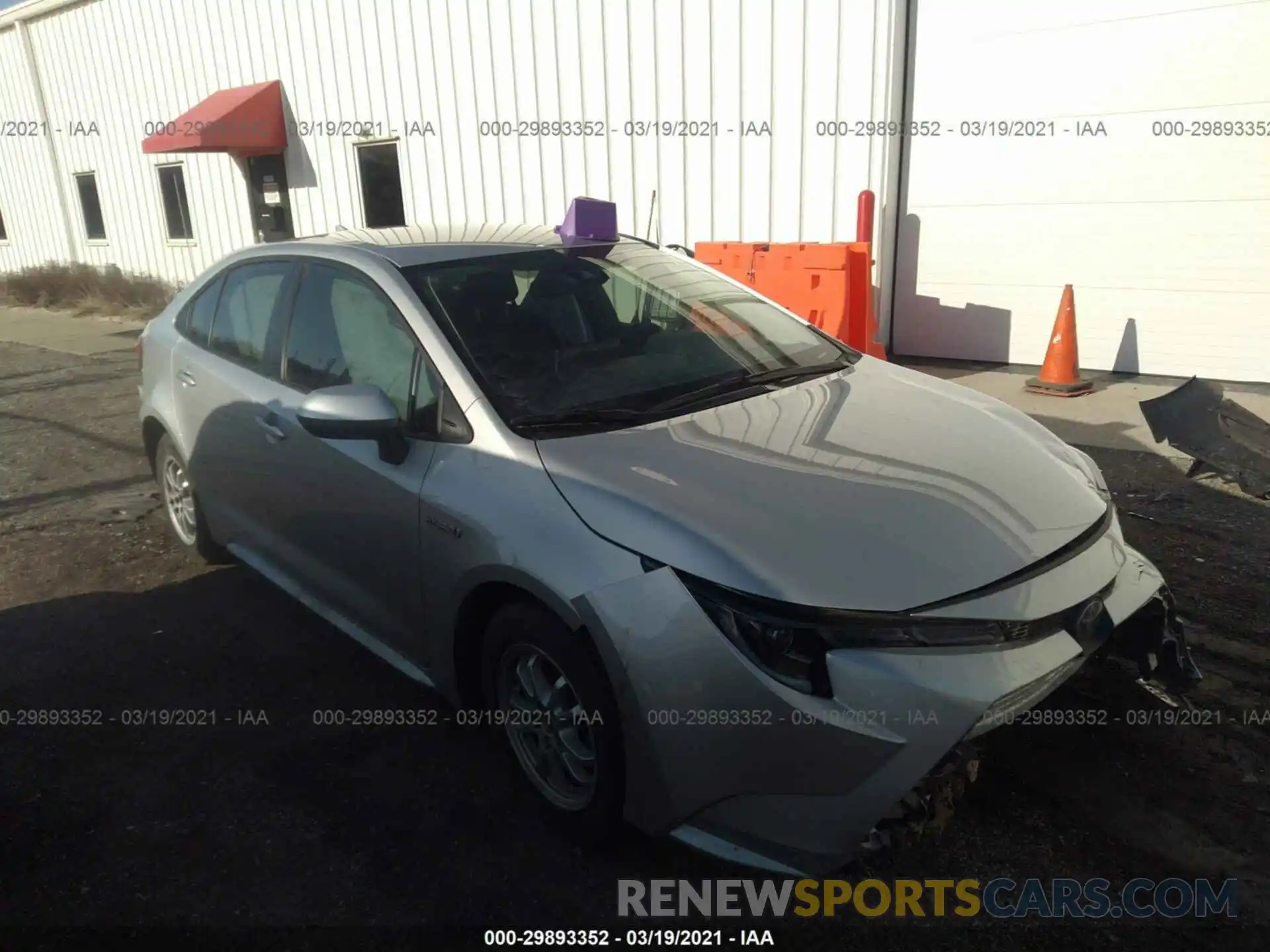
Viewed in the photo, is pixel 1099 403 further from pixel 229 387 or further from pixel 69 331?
pixel 69 331

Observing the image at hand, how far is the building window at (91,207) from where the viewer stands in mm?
16703

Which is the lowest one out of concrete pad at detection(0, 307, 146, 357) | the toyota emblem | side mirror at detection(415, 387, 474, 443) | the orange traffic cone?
concrete pad at detection(0, 307, 146, 357)

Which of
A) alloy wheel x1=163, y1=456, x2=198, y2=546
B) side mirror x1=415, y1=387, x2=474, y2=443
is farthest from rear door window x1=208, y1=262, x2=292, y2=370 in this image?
side mirror x1=415, y1=387, x2=474, y2=443

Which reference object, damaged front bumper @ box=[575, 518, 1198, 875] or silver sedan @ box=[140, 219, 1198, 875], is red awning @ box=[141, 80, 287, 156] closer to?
silver sedan @ box=[140, 219, 1198, 875]

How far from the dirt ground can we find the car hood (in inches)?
18.7

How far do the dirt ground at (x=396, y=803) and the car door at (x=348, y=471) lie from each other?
45 cm

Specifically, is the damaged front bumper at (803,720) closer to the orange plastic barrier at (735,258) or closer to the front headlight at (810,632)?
the front headlight at (810,632)

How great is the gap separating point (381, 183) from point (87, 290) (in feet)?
25.1

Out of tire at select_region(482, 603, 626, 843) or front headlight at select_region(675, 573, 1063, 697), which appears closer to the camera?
front headlight at select_region(675, 573, 1063, 697)

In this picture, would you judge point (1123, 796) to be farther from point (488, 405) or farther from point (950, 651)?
point (488, 405)

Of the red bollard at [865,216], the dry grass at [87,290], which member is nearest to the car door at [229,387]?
the red bollard at [865,216]

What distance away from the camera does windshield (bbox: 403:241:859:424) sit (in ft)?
9.64

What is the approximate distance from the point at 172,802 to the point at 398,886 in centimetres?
91

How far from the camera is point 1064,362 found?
6.82 m
